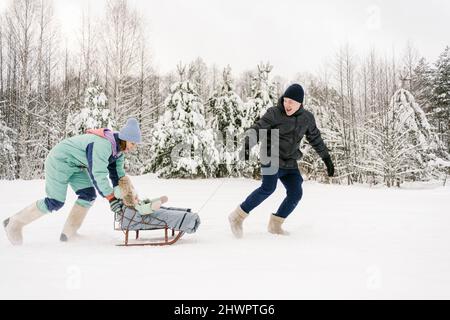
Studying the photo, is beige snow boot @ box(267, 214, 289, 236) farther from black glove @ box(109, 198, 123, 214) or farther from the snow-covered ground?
black glove @ box(109, 198, 123, 214)

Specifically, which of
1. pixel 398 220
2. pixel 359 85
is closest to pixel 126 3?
pixel 359 85

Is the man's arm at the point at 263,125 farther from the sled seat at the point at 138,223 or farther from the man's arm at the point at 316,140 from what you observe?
the sled seat at the point at 138,223

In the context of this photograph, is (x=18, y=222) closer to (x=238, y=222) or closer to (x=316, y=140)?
(x=238, y=222)

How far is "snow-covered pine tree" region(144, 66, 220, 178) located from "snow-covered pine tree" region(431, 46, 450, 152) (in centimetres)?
Result: 2190

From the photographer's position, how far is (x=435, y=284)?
227 cm

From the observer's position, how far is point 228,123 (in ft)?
53.9

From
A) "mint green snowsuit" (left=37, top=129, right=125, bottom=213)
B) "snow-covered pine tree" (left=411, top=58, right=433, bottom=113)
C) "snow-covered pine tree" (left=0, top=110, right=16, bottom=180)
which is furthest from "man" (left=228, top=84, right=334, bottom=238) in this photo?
"snow-covered pine tree" (left=411, top=58, right=433, bottom=113)

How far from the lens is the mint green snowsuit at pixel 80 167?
11.0 ft

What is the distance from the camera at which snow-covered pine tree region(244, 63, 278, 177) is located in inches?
611

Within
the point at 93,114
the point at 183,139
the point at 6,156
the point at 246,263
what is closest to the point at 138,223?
the point at 246,263

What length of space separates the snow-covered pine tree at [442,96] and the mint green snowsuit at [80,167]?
30.6m

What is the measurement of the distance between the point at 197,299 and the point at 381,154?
49.7ft

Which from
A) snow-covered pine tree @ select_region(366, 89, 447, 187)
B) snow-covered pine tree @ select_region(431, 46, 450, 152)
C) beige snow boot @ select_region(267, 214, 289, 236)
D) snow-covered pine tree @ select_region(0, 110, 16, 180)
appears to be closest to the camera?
beige snow boot @ select_region(267, 214, 289, 236)

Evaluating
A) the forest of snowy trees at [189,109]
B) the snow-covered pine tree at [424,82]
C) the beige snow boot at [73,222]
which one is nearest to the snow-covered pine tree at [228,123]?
the forest of snowy trees at [189,109]
